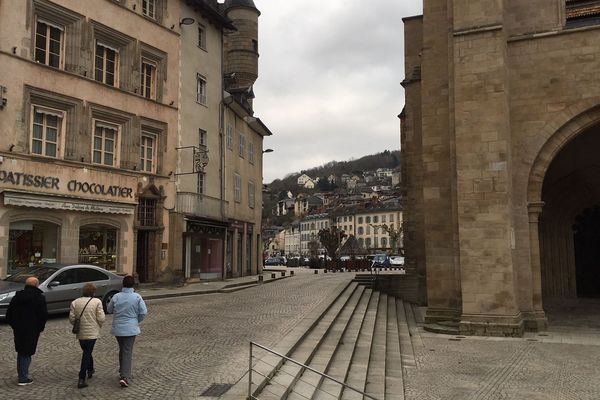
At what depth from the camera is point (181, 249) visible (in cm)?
2430

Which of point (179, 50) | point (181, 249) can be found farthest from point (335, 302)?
point (179, 50)

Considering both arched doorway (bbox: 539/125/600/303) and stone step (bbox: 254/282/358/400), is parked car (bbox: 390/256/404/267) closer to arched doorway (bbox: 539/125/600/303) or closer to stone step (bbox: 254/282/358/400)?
arched doorway (bbox: 539/125/600/303)

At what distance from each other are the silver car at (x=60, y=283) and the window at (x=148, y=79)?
11476mm

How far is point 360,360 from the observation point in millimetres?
10078

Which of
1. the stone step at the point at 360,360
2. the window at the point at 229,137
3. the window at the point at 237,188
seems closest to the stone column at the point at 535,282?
the stone step at the point at 360,360

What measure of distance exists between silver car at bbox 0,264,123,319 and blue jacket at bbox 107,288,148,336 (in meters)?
6.38

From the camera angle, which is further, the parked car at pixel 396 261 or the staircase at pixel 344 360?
the parked car at pixel 396 261

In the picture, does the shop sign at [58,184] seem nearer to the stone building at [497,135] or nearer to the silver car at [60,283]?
the silver car at [60,283]

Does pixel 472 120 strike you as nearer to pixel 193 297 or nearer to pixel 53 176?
pixel 193 297

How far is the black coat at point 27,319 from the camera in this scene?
6941 millimetres

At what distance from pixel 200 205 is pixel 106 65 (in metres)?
7.97

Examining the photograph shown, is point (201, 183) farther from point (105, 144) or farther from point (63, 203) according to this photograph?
point (63, 203)

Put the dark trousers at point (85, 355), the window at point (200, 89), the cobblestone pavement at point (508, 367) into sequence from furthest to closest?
the window at point (200, 89) < the cobblestone pavement at point (508, 367) < the dark trousers at point (85, 355)

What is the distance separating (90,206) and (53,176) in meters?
1.78
